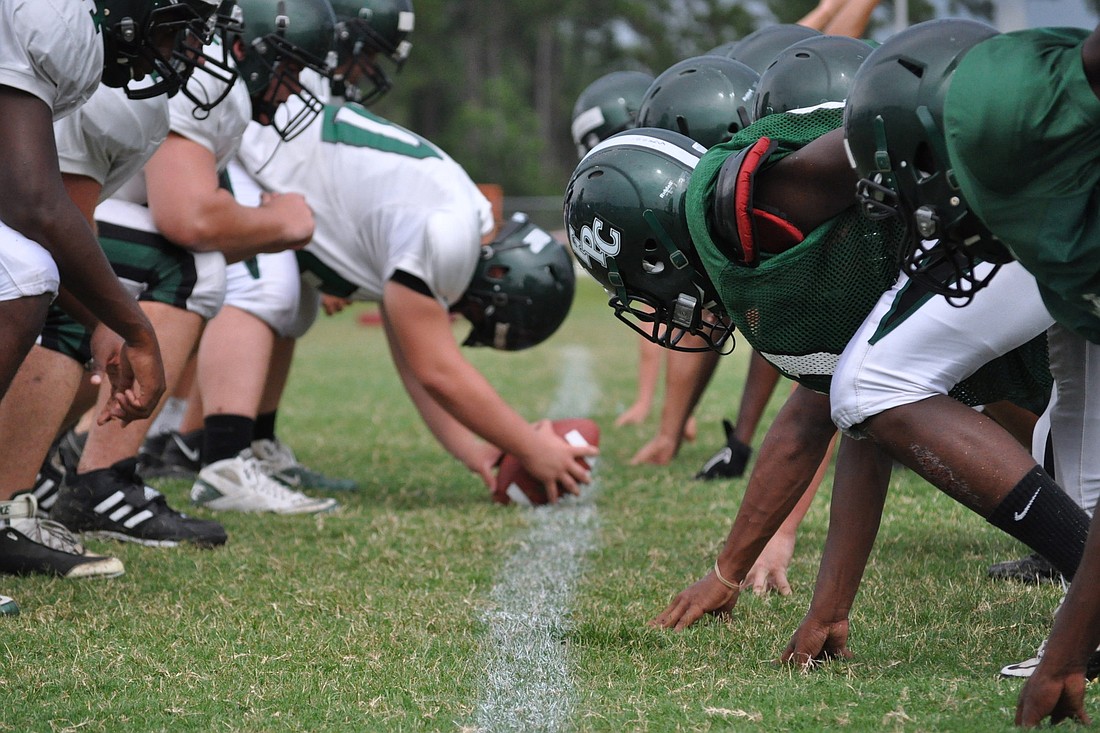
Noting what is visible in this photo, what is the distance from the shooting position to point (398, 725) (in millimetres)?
2209

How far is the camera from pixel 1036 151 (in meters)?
1.91

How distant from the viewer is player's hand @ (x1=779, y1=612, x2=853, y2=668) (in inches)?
99.1

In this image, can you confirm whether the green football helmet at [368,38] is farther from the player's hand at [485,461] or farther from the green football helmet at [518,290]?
the player's hand at [485,461]

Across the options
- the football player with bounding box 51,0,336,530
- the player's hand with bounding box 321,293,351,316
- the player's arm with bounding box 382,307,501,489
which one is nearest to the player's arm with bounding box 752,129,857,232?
the football player with bounding box 51,0,336,530

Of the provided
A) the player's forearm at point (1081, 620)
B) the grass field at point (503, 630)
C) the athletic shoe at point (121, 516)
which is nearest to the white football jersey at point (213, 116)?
the athletic shoe at point (121, 516)

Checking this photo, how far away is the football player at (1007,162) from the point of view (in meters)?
1.90

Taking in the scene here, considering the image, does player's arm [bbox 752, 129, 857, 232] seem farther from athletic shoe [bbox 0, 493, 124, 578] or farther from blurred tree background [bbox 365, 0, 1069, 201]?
blurred tree background [bbox 365, 0, 1069, 201]

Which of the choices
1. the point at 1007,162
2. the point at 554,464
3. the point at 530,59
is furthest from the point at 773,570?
the point at 530,59

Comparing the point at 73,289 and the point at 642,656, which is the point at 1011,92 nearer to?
the point at 642,656

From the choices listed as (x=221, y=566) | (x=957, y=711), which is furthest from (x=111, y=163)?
(x=957, y=711)

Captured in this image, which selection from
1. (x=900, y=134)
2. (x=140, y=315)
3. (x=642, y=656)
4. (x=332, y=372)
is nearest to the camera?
(x=900, y=134)

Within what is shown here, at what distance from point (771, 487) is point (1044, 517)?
0.64 metres

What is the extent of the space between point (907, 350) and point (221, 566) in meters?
2.16

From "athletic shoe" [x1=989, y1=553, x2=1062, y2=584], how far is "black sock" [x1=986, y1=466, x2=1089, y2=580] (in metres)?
1.02
